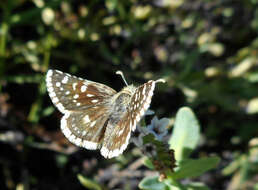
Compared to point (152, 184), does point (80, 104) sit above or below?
above

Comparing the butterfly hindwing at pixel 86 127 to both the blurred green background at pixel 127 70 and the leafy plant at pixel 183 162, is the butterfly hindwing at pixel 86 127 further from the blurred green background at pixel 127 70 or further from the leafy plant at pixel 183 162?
the blurred green background at pixel 127 70

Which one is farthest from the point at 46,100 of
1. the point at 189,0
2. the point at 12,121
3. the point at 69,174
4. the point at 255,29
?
the point at 255,29

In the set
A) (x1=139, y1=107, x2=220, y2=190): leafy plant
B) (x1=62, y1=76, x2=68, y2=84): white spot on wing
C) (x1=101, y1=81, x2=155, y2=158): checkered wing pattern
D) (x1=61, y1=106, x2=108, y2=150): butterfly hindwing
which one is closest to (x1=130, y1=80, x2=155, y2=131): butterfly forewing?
(x1=101, y1=81, x2=155, y2=158): checkered wing pattern

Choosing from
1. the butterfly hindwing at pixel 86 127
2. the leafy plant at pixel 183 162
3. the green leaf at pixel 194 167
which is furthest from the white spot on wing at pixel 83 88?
the green leaf at pixel 194 167

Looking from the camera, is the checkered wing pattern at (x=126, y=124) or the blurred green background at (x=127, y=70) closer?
the checkered wing pattern at (x=126, y=124)

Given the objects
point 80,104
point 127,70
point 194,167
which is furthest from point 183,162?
point 127,70

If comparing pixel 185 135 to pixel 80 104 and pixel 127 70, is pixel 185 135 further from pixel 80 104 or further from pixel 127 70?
pixel 127 70
